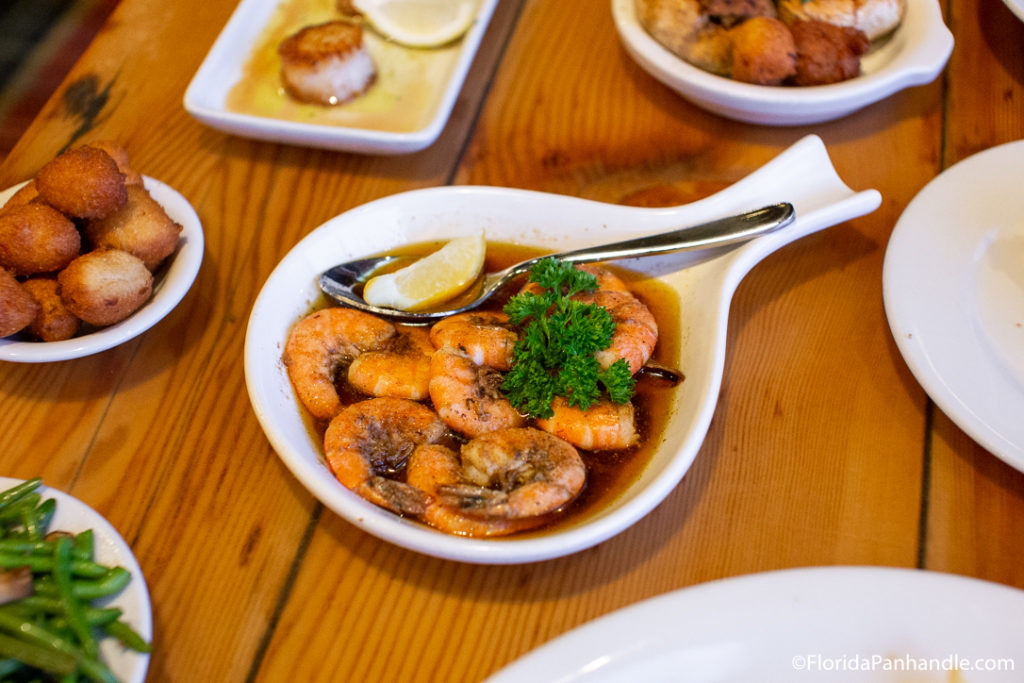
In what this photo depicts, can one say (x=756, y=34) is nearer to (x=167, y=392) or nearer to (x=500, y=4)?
(x=500, y=4)

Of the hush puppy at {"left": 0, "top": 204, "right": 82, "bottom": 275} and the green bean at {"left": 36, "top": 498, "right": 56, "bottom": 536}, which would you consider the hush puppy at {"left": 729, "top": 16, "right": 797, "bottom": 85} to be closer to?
the hush puppy at {"left": 0, "top": 204, "right": 82, "bottom": 275}

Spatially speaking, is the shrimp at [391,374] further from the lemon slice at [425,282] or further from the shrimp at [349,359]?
A: the lemon slice at [425,282]

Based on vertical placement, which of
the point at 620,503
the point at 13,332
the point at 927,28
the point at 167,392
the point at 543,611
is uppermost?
the point at 13,332

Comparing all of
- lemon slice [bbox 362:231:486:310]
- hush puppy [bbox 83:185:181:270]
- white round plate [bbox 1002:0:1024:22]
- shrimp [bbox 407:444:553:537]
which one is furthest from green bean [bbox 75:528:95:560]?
white round plate [bbox 1002:0:1024:22]

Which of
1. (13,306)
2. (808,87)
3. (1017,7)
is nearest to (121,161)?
(13,306)

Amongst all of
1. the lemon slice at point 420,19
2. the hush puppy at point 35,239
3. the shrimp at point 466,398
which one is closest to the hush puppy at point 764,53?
the lemon slice at point 420,19

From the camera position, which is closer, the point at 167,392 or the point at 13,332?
the point at 13,332

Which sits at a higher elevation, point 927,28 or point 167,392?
point 927,28

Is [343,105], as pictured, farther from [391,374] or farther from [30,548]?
[30,548]

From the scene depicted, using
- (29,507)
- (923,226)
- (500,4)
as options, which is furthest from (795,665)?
(500,4)
